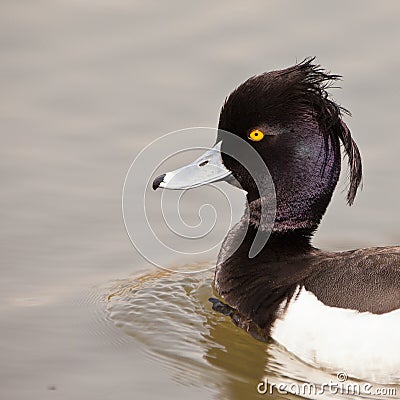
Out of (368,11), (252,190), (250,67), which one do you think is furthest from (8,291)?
(368,11)

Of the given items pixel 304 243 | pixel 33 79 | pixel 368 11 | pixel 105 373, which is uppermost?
pixel 368 11

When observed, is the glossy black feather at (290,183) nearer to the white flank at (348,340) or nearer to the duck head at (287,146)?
the duck head at (287,146)

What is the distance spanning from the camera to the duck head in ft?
19.4

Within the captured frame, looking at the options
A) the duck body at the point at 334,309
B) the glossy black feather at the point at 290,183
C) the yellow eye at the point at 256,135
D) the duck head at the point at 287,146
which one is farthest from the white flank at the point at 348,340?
the yellow eye at the point at 256,135

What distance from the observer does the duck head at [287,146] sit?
19.4ft

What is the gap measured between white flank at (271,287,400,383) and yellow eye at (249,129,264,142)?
997 millimetres

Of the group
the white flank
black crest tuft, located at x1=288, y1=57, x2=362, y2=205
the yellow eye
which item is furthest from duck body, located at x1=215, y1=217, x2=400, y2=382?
the yellow eye

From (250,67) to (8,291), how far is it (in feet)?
9.28

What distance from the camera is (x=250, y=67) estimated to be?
26.8ft

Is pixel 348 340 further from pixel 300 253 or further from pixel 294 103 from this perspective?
pixel 294 103

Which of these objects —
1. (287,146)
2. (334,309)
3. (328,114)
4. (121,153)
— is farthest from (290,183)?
(121,153)

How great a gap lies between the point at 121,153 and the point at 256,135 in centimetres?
176

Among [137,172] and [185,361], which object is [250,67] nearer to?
[137,172]

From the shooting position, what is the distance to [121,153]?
7566 millimetres
